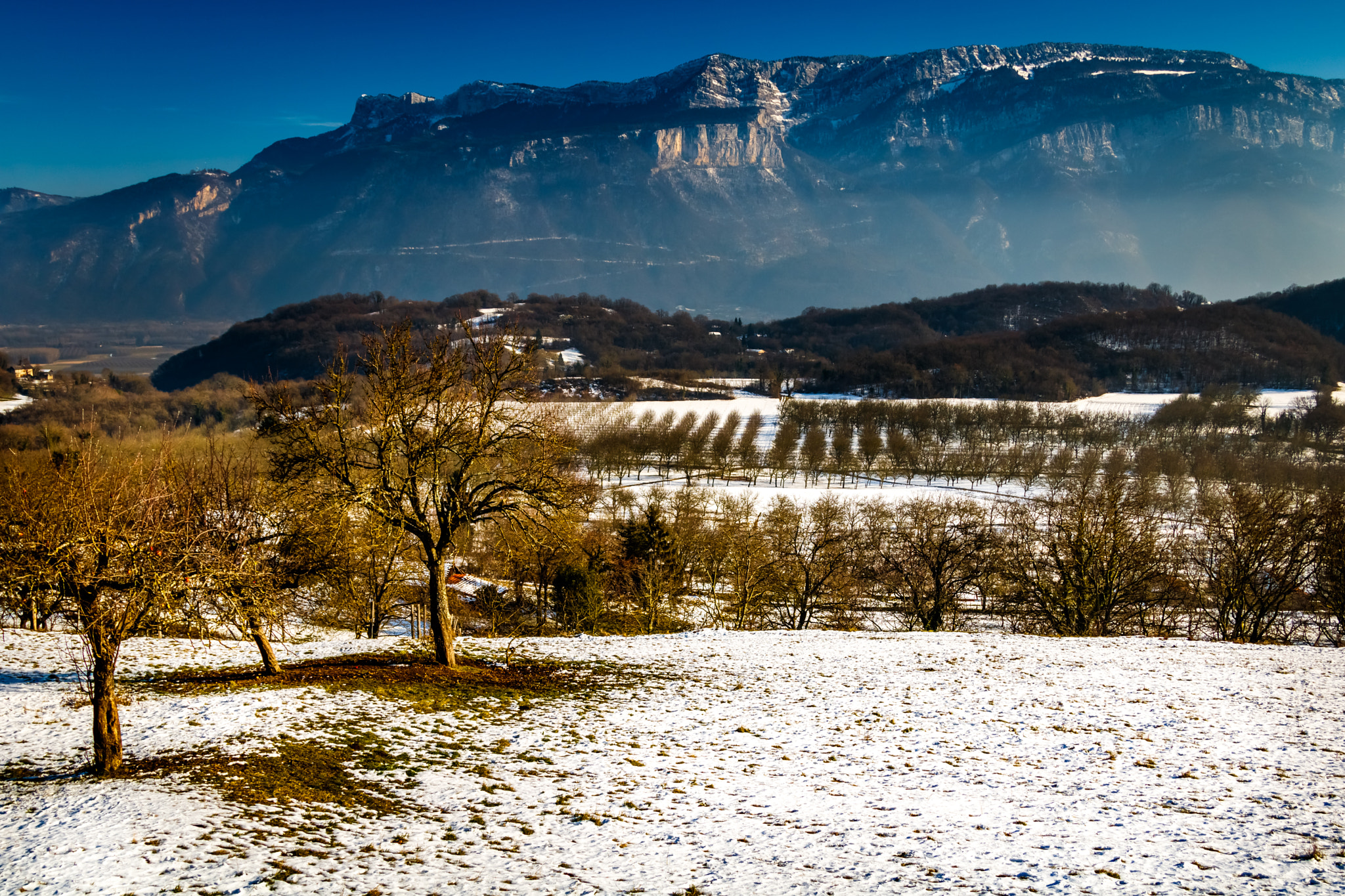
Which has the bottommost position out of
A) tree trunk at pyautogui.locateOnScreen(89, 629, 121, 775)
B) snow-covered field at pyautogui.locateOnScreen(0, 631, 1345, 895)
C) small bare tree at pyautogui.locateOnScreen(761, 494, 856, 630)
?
small bare tree at pyautogui.locateOnScreen(761, 494, 856, 630)

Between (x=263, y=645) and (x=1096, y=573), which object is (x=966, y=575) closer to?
(x=1096, y=573)

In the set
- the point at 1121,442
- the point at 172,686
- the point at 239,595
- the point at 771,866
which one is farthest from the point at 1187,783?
the point at 1121,442

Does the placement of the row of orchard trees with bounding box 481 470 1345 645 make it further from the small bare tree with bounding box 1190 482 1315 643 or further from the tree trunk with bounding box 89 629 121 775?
the tree trunk with bounding box 89 629 121 775

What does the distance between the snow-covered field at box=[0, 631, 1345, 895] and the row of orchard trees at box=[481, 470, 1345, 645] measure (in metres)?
8.80

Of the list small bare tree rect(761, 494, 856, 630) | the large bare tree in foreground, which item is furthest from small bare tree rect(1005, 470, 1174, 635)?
the large bare tree in foreground

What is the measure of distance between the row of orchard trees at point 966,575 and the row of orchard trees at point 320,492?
13.9 ft

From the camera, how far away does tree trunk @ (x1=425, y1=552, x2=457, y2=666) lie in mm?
19172

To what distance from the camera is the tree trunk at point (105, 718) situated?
11.5m

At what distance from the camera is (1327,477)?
9419 cm

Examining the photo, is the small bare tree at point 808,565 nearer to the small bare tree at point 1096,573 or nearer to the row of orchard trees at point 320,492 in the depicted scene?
the small bare tree at point 1096,573

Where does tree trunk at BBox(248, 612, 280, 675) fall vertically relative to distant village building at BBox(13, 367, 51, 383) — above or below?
below

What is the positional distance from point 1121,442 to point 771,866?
162233 millimetres

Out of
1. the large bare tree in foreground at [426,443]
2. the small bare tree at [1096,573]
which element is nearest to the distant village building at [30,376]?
the large bare tree in foreground at [426,443]

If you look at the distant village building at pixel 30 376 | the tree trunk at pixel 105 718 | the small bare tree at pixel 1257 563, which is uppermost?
the distant village building at pixel 30 376
